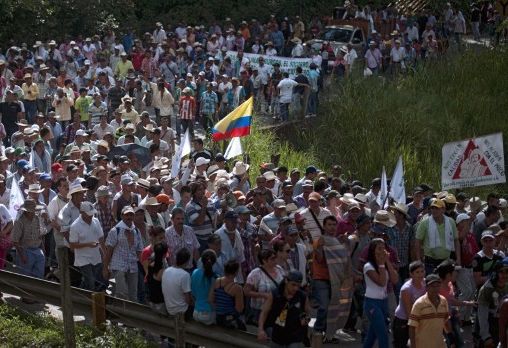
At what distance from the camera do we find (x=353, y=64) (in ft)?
106

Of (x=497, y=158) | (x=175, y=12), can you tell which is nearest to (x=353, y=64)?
(x=175, y=12)

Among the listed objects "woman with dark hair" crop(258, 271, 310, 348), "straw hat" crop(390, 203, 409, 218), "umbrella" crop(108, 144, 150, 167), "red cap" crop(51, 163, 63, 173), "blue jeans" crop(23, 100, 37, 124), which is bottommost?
"woman with dark hair" crop(258, 271, 310, 348)

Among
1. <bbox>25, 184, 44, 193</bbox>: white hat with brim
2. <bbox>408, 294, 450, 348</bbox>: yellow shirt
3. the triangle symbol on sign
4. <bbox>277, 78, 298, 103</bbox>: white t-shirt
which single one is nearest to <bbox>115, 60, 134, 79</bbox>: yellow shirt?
<bbox>277, 78, 298, 103</bbox>: white t-shirt

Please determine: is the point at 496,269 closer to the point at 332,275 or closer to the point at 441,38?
the point at 332,275

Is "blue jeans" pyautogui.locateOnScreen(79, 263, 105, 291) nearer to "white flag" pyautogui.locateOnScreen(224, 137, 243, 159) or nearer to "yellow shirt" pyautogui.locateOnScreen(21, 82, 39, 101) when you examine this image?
"white flag" pyautogui.locateOnScreen(224, 137, 243, 159)

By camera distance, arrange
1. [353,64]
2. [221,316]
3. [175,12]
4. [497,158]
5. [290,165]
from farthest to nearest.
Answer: [175,12], [353,64], [290,165], [497,158], [221,316]

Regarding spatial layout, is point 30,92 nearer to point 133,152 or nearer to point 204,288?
point 133,152

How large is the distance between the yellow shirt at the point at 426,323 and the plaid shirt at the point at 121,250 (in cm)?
366

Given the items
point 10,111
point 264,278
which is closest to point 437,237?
point 264,278

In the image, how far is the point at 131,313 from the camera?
1348 centimetres

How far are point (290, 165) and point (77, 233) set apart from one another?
11.0 meters

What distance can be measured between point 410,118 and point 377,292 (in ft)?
48.3

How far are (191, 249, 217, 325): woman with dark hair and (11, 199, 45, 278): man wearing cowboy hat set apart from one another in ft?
9.66

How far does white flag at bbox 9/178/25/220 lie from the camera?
15.8m
